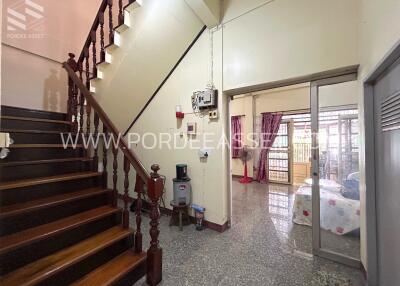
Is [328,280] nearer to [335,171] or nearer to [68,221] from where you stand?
[335,171]

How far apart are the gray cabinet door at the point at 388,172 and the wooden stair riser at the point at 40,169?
2.92 metres

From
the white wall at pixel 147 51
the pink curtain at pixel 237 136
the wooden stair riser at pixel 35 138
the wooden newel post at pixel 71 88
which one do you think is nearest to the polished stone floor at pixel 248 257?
the wooden stair riser at pixel 35 138

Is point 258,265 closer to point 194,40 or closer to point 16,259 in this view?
point 16,259

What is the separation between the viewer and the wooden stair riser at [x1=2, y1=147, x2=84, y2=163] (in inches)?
77.2

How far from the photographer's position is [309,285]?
1.73 meters

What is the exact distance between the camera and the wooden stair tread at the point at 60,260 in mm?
1253

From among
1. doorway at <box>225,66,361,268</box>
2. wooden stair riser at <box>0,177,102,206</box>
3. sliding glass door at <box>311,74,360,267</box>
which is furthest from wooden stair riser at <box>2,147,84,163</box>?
sliding glass door at <box>311,74,360,267</box>

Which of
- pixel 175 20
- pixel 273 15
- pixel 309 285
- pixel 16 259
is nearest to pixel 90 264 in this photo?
pixel 16 259

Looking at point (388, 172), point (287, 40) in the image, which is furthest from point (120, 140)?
point (388, 172)

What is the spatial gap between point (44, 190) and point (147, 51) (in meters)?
2.17

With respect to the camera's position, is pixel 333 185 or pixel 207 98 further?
pixel 207 98

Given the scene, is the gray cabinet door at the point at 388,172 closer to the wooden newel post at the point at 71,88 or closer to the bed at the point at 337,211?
the bed at the point at 337,211

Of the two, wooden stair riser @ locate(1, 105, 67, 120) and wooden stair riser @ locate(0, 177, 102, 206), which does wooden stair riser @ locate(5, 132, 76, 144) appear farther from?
wooden stair riser @ locate(0, 177, 102, 206)

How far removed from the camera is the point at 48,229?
153cm
